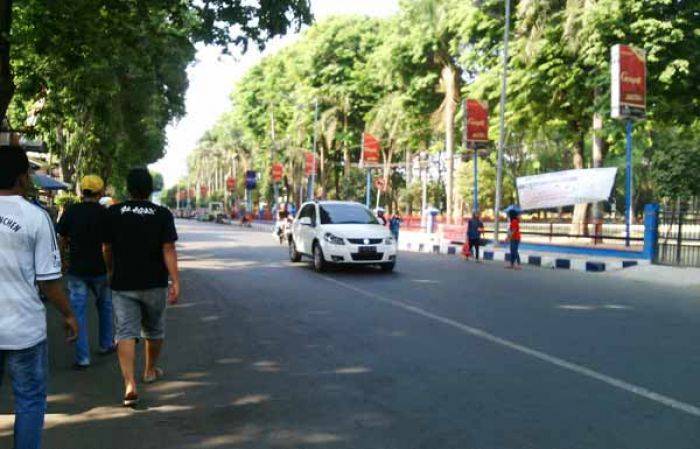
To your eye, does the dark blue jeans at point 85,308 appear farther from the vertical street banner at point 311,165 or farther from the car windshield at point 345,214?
the vertical street banner at point 311,165

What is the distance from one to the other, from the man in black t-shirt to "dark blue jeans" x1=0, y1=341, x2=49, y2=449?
6.22 ft

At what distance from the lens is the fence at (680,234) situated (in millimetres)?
17469

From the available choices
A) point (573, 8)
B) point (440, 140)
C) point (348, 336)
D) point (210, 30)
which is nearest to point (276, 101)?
point (440, 140)

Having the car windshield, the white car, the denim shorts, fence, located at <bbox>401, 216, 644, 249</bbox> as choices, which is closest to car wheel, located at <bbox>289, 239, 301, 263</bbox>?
the white car

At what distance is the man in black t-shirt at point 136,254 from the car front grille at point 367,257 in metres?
9.87

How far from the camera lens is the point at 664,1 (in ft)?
73.7

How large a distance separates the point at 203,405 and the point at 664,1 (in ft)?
73.2

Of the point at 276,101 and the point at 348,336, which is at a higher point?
the point at 276,101

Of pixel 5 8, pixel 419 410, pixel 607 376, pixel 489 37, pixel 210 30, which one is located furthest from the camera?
pixel 489 37

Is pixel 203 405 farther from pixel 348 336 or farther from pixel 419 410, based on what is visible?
pixel 348 336

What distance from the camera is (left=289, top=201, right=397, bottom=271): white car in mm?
15180

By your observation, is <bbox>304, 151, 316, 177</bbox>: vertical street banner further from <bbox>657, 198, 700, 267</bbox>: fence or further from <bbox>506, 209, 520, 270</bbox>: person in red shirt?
<bbox>657, 198, 700, 267</bbox>: fence

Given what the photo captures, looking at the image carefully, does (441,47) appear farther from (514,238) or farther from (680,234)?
(680,234)

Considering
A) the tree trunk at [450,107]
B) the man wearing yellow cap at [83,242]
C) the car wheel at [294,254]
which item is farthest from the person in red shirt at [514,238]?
the tree trunk at [450,107]
